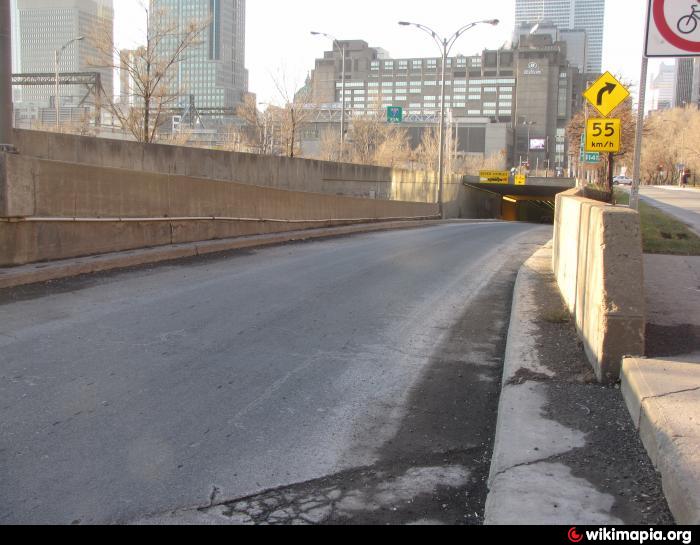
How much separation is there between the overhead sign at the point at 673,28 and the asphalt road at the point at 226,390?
3.20 m

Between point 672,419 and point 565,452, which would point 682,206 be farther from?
point 565,452

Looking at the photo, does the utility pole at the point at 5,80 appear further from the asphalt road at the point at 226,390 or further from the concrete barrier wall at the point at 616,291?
the concrete barrier wall at the point at 616,291

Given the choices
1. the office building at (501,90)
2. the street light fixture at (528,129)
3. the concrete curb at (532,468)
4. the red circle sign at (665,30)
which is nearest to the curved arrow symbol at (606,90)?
the red circle sign at (665,30)

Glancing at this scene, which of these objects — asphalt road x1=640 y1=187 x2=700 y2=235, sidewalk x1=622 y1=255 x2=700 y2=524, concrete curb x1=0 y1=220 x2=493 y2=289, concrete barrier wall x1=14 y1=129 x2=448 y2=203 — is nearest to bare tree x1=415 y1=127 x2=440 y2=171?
asphalt road x1=640 y1=187 x2=700 y2=235

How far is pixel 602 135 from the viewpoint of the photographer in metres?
18.4

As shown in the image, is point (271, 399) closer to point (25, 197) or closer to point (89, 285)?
point (89, 285)

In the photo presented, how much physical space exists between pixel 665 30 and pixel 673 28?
0.06 meters

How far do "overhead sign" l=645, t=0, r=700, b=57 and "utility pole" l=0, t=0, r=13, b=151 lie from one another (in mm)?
8800

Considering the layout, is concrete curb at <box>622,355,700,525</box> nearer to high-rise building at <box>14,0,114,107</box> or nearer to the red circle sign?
the red circle sign

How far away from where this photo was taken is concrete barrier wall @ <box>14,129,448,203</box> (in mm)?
16234

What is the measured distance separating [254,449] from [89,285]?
6.40 meters

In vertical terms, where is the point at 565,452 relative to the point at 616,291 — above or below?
below

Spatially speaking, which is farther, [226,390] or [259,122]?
[259,122]
